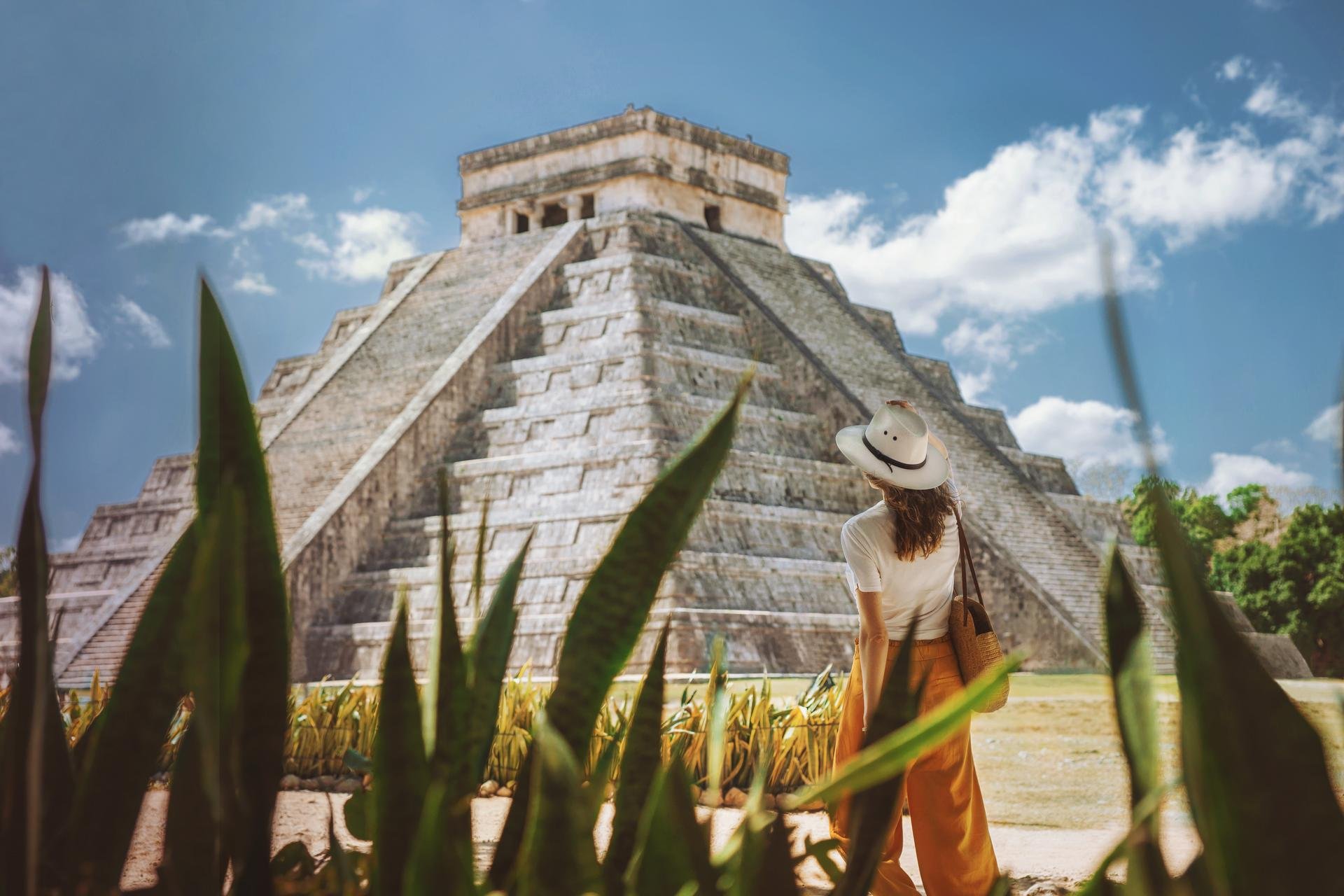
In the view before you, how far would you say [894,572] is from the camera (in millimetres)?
2984

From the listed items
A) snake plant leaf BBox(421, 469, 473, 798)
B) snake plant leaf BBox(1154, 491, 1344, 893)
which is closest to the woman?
snake plant leaf BBox(421, 469, 473, 798)

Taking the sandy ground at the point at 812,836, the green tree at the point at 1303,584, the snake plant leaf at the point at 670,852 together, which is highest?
the green tree at the point at 1303,584

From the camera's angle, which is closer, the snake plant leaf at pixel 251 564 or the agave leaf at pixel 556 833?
the agave leaf at pixel 556 833

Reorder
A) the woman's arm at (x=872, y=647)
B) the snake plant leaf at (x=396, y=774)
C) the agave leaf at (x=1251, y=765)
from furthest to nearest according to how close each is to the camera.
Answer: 1. the woman's arm at (x=872, y=647)
2. the snake plant leaf at (x=396, y=774)
3. the agave leaf at (x=1251, y=765)

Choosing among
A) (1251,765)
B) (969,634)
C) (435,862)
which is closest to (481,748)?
(435,862)

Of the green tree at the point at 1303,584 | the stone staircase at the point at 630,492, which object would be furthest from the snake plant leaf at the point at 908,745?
the green tree at the point at 1303,584

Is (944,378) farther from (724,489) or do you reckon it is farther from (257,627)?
A: (257,627)

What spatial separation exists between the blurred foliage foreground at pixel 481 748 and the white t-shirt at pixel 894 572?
68.3 inches

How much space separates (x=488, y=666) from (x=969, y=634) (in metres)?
2.09

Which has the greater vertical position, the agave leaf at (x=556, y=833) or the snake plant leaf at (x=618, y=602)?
the snake plant leaf at (x=618, y=602)

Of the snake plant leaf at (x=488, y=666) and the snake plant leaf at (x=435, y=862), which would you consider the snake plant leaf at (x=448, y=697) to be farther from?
the snake plant leaf at (x=435, y=862)

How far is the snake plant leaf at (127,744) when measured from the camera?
104 centimetres

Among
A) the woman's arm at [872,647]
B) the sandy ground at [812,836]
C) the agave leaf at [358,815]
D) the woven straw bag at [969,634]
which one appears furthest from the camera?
the sandy ground at [812,836]

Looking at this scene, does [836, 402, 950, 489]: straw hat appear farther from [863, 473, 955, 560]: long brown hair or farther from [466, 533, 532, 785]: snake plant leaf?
[466, 533, 532, 785]: snake plant leaf
